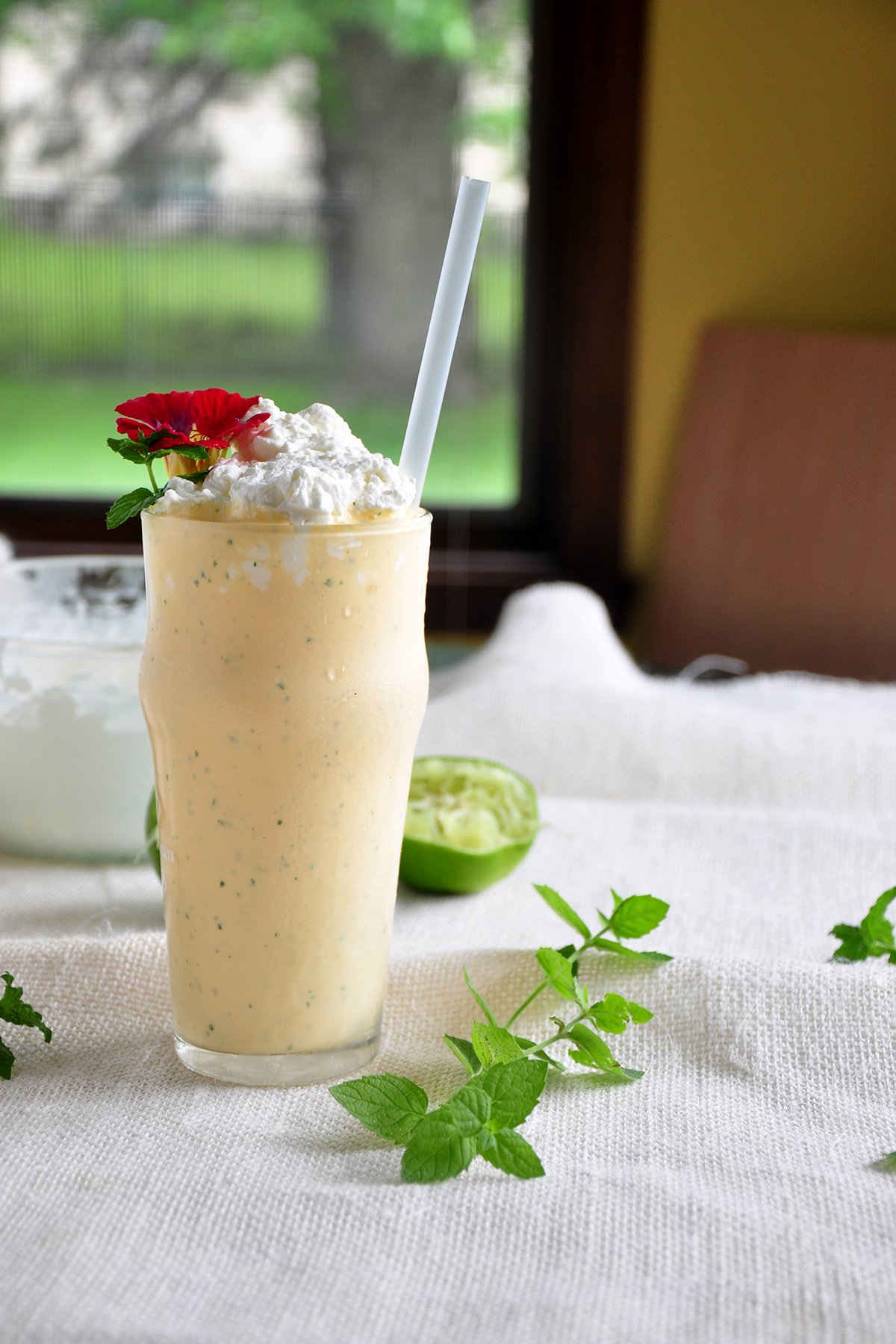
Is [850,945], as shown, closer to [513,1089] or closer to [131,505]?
[513,1089]

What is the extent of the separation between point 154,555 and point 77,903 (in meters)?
0.37

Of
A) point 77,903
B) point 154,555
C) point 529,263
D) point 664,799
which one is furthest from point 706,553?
point 154,555

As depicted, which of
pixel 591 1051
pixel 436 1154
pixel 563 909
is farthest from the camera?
pixel 563 909

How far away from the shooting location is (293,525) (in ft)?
2.36

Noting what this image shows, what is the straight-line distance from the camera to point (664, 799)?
1271 mm

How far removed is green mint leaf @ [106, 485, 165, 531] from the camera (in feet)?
2.43

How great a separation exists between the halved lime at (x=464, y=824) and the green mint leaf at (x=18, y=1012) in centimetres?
32

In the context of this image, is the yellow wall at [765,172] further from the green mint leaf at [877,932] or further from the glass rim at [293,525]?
the glass rim at [293,525]

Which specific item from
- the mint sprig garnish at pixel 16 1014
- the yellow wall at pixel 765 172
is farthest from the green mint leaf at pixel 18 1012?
the yellow wall at pixel 765 172

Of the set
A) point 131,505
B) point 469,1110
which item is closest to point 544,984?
point 469,1110

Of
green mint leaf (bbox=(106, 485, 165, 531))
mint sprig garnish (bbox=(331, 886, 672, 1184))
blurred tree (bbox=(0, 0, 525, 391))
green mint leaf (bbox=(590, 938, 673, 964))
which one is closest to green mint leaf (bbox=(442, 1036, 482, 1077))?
mint sprig garnish (bbox=(331, 886, 672, 1184))

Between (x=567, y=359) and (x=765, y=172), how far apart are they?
16.5 inches

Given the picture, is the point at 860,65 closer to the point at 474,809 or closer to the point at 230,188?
the point at 230,188

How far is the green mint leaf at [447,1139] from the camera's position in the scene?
67cm
